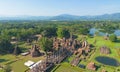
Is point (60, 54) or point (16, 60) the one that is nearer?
point (16, 60)

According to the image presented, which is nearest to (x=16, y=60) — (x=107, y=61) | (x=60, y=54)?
(x=60, y=54)

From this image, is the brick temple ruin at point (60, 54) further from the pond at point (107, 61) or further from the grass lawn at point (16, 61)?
the pond at point (107, 61)

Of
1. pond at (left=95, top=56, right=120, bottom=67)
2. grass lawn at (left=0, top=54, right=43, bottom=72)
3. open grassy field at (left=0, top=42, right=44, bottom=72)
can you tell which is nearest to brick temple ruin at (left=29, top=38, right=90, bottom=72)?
open grassy field at (left=0, top=42, right=44, bottom=72)

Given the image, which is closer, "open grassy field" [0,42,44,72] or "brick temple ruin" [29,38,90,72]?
"brick temple ruin" [29,38,90,72]

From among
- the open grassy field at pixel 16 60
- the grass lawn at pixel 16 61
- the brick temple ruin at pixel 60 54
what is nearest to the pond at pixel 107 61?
the brick temple ruin at pixel 60 54

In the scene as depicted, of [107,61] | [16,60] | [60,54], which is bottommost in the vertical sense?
[107,61]

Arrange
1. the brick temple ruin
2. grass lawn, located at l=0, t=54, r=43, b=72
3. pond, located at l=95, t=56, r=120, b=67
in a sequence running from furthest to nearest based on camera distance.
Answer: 1. pond, located at l=95, t=56, r=120, b=67
2. grass lawn, located at l=0, t=54, r=43, b=72
3. the brick temple ruin

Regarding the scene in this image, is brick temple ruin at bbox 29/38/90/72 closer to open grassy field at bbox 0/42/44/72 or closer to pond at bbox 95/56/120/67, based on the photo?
open grassy field at bbox 0/42/44/72

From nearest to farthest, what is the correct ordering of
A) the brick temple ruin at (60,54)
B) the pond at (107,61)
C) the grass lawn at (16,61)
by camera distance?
the brick temple ruin at (60,54), the grass lawn at (16,61), the pond at (107,61)

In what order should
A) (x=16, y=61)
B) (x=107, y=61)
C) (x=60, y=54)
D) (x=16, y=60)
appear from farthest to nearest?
(x=60, y=54) < (x=16, y=60) < (x=107, y=61) < (x=16, y=61)

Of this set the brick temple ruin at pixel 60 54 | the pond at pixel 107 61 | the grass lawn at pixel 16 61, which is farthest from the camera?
the pond at pixel 107 61

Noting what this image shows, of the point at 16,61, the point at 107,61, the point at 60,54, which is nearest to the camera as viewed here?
the point at 16,61

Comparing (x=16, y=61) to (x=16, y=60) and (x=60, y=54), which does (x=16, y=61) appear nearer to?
(x=16, y=60)

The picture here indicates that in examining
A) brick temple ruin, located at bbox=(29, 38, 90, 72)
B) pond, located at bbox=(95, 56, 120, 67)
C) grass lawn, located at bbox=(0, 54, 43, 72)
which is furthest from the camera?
pond, located at bbox=(95, 56, 120, 67)
